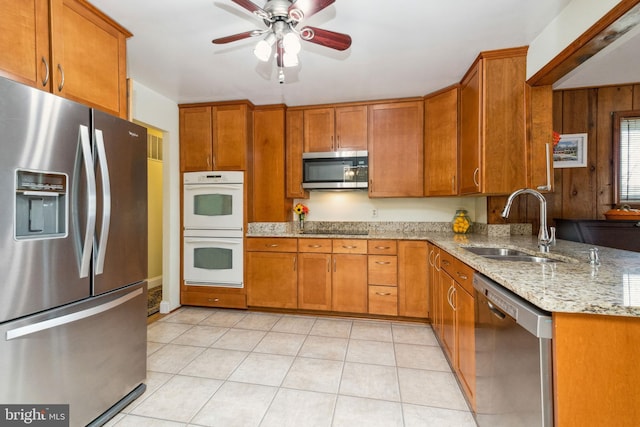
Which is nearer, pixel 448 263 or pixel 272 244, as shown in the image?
pixel 448 263

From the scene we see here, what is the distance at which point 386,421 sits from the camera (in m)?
1.55

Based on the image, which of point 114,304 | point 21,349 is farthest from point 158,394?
point 21,349

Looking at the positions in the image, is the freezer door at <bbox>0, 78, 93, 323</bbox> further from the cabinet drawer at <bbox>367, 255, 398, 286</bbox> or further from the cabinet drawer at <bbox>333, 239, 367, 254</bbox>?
the cabinet drawer at <bbox>367, 255, 398, 286</bbox>

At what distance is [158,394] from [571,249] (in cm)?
289

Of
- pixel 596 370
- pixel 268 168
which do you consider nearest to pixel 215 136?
pixel 268 168

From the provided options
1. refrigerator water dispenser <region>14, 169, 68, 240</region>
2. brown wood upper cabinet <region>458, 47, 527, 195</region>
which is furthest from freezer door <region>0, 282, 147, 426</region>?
brown wood upper cabinet <region>458, 47, 527, 195</region>

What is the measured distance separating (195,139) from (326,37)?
7.60 ft

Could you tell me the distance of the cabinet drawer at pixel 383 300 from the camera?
293 centimetres

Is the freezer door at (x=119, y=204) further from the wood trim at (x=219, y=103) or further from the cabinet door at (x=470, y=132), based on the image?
the cabinet door at (x=470, y=132)

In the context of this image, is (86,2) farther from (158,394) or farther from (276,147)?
(158,394)

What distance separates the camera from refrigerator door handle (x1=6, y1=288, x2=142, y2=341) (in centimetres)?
112

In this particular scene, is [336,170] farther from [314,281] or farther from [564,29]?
[564,29]

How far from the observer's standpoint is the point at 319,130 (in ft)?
10.9

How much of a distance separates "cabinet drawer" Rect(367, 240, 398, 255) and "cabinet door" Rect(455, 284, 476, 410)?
1.09 meters
